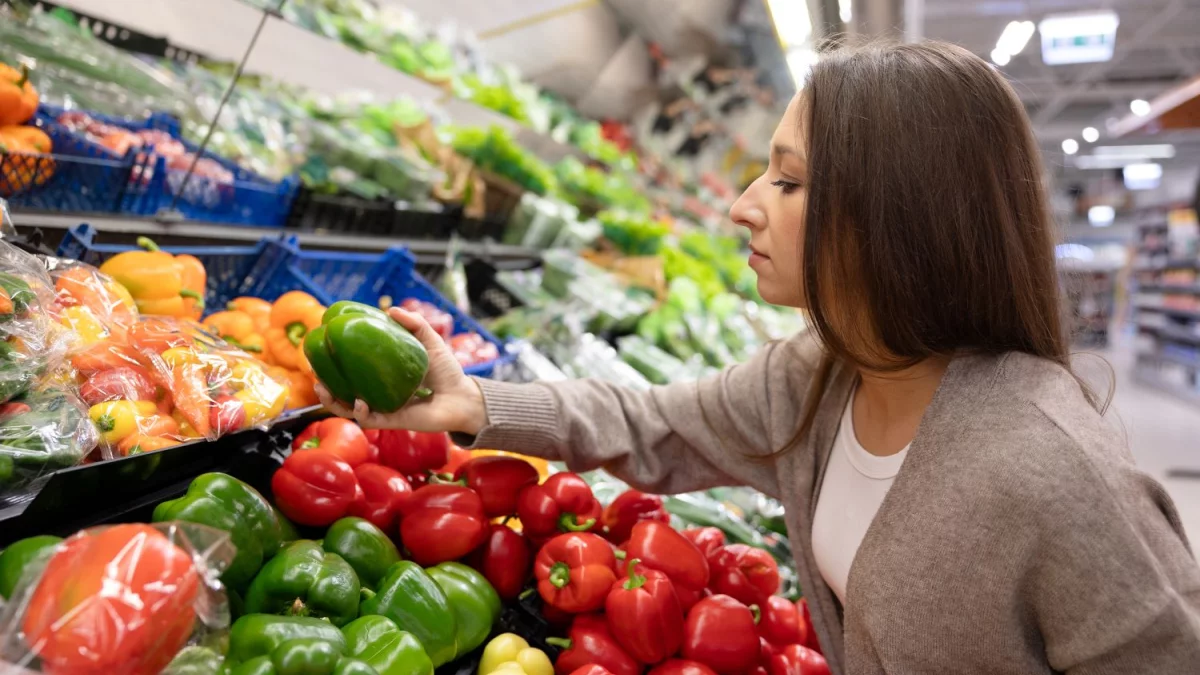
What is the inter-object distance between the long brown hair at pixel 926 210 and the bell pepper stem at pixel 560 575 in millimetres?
639

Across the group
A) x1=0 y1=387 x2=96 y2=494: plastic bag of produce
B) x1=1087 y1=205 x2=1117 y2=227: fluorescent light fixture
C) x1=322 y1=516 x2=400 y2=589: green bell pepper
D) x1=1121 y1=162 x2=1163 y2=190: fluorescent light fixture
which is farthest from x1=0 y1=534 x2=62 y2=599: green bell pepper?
x1=1087 y1=205 x2=1117 y2=227: fluorescent light fixture

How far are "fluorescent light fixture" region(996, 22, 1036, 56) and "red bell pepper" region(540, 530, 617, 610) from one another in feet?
26.1

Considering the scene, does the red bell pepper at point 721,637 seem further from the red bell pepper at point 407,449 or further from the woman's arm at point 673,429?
the red bell pepper at point 407,449

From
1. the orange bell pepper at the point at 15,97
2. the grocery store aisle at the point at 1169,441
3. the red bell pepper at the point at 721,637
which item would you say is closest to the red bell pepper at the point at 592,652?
the red bell pepper at the point at 721,637

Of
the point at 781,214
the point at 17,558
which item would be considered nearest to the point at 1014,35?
the point at 781,214

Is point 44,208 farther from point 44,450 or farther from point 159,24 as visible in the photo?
point 159,24

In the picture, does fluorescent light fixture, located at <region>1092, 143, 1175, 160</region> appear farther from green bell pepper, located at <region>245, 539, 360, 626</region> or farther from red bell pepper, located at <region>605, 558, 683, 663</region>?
green bell pepper, located at <region>245, 539, 360, 626</region>

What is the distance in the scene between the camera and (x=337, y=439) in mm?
1587

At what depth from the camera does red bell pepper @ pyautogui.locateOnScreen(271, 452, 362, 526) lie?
4.63ft

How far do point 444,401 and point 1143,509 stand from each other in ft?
3.84

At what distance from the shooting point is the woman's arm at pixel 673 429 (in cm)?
174

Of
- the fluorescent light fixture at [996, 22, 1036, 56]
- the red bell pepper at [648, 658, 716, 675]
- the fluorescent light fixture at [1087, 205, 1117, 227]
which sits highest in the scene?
the fluorescent light fixture at [996, 22, 1036, 56]

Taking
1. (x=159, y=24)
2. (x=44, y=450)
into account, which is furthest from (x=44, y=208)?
(x=159, y=24)

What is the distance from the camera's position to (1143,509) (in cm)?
113
